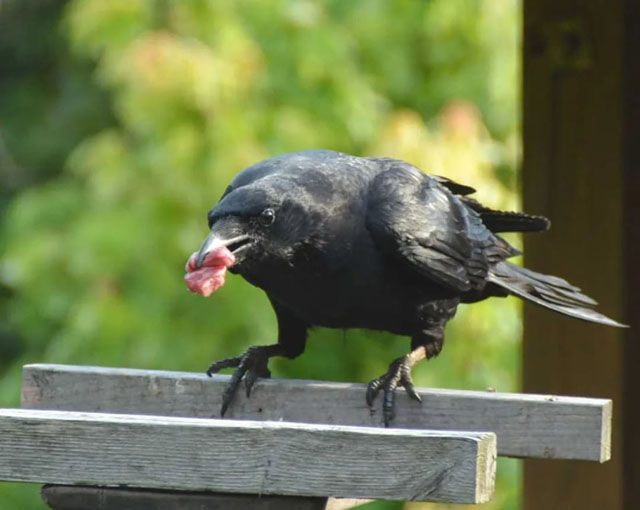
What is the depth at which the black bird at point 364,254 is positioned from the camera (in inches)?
124

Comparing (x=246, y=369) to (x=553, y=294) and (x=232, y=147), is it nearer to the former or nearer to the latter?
(x=553, y=294)

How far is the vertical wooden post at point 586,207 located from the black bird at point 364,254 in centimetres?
10

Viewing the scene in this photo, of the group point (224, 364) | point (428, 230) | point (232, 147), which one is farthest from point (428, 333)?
point (232, 147)

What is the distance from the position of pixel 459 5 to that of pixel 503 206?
57.7 inches

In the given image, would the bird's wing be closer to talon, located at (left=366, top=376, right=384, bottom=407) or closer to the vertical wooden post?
the vertical wooden post

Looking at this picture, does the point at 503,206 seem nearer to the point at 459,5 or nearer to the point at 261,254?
the point at 459,5

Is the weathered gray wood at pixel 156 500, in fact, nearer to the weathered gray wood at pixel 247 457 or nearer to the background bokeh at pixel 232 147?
the weathered gray wood at pixel 247 457

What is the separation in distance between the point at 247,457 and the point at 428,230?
1.49 m

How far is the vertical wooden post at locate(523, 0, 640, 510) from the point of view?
3416mm

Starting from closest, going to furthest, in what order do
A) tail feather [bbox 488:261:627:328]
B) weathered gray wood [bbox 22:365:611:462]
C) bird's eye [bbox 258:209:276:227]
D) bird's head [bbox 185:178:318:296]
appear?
weathered gray wood [bbox 22:365:611:462] → bird's head [bbox 185:178:318:296] → bird's eye [bbox 258:209:276:227] → tail feather [bbox 488:261:627:328]

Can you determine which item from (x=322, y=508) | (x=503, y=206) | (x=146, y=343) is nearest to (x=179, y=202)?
(x=146, y=343)

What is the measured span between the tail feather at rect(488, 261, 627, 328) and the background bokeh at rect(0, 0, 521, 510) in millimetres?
2634

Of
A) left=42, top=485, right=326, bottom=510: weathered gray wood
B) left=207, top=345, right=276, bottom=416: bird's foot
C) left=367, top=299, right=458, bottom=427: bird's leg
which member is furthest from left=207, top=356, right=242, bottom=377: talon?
left=42, top=485, right=326, bottom=510: weathered gray wood

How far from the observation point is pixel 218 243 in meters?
2.92
